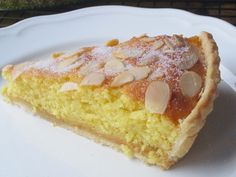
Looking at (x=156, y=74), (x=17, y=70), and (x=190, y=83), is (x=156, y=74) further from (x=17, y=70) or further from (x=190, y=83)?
(x=17, y=70)

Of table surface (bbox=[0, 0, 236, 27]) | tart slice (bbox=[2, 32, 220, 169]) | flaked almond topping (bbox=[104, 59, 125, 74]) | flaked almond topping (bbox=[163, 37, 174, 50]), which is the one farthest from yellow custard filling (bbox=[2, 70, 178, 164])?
table surface (bbox=[0, 0, 236, 27])

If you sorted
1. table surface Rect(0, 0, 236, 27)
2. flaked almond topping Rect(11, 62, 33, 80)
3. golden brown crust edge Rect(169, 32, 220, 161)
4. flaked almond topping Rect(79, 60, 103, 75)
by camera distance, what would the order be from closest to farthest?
golden brown crust edge Rect(169, 32, 220, 161)
flaked almond topping Rect(79, 60, 103, 75)
flaked almond topping Rect(11, 62, 33, 80)
table surface Rect(0, 0, 236, 27)

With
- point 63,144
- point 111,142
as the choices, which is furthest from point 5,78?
point 111,142

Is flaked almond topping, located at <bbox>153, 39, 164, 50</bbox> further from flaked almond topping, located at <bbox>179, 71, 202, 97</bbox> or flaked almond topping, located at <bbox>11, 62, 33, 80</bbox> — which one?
flaked almond topping, located at <bbox>11, 62, 33, 80</bbox>

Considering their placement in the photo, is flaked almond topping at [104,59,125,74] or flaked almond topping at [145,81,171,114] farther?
flaked almond topping at [104,59,125,74]

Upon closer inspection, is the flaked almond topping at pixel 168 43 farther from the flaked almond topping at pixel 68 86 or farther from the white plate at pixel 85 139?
the flaked almond topping at pixel 68 86

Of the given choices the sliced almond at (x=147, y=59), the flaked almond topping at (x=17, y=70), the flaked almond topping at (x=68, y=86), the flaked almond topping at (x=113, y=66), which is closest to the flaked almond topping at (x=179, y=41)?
the sliced almond at (x=147, y=59)

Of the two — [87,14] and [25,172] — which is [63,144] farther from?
[87,14]
